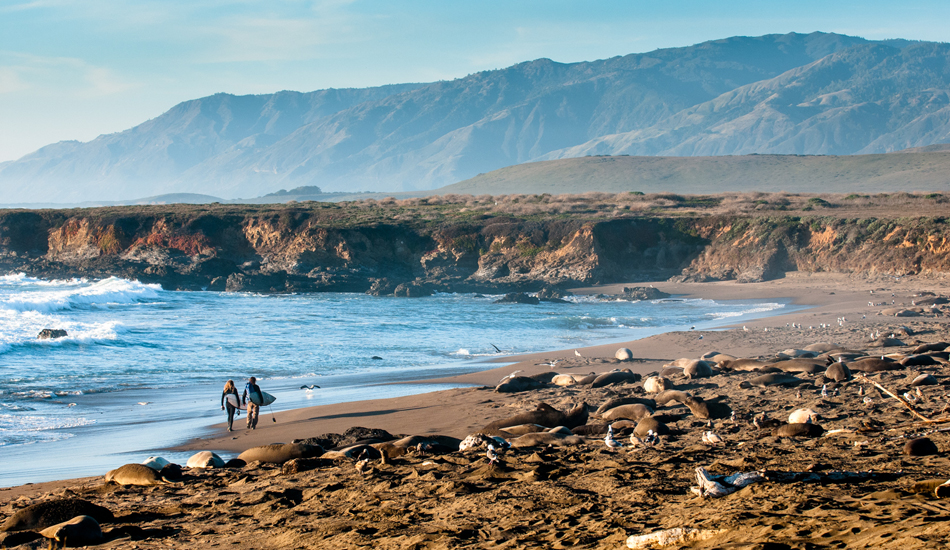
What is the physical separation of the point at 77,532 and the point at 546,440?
169 inches

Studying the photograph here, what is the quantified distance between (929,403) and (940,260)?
26.9 meters

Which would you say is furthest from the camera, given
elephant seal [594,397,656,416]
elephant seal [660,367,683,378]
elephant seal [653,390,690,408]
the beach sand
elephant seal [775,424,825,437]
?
elephant seal [660,367,683,378]

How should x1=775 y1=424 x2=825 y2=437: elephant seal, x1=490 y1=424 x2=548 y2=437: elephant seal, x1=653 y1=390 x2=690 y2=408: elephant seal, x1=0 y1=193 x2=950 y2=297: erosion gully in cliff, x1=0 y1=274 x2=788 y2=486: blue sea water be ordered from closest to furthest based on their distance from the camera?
x1=775 y1=424 x2=825 y2=437: elephant seal < x1=490 y1=424 x2=548 y2=437: elephant seal < x1=653 y1=390 x2=690 y2=408: elephant seal < x1=0 y1=274 x2=788 y2=486: blue sea water < x1=0 y1=193 x2=950 y2=297: erosion gully in cliff

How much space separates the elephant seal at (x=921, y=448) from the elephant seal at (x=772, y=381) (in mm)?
4853

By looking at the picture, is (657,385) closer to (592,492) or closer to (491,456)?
(491,456)

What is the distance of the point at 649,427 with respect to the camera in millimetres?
7660

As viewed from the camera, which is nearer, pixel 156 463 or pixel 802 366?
pixel 156 463

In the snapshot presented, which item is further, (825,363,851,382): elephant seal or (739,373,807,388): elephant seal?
(739,373,807,388): elephant seal

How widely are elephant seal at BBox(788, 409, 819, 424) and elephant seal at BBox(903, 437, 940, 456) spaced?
5.64 ft

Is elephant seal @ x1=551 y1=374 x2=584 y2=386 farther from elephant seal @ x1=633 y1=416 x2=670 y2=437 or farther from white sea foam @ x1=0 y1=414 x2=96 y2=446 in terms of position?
white sea foam @ x1=0 y1=414 x2=96 y2=446

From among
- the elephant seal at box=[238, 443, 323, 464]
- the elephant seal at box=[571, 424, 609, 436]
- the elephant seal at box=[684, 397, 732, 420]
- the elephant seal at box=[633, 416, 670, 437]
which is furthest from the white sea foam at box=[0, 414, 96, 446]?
the elephant seal at box=[684, 397, 732, 420]

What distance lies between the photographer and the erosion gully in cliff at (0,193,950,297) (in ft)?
116

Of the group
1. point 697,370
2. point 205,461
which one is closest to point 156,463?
point 205,461

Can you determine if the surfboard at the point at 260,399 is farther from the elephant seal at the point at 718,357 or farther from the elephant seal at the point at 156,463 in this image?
the elephant seal at the point at 718,357
